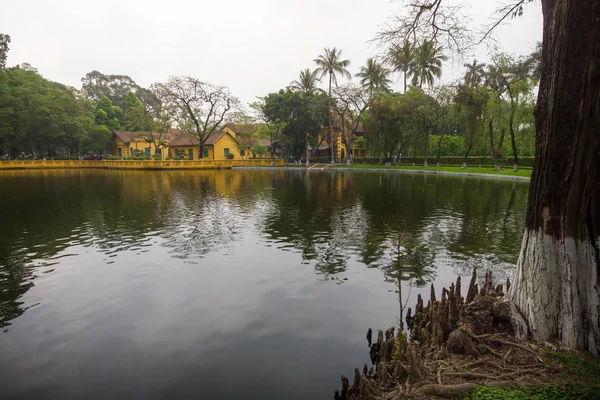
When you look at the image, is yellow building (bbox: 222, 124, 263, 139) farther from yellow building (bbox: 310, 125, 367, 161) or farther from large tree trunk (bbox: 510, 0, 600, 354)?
large tree trunk (bbox: 510, 0, 600, 354)

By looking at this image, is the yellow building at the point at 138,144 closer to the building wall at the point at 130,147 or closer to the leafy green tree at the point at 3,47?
the building wall at the point at 130,147

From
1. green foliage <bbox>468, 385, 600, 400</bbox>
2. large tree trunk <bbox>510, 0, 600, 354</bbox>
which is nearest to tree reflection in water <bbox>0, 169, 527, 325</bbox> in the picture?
large tree trunk <bbox>510, 0, 600, 354</bbox>

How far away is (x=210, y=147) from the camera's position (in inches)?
2596

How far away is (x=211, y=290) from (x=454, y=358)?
583cm

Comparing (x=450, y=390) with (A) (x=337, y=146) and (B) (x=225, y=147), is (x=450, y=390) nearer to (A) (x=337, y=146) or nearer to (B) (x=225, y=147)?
(A) (x=337, y=146)

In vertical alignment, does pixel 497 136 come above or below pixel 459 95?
below

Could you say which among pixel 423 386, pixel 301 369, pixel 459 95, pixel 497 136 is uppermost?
pixel 459 95

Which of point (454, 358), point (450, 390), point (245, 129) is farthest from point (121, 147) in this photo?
point (450, 390)

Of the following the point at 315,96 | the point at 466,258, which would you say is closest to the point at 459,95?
the point at 315,96

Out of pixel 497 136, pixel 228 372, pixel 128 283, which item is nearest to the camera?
pixel 228 372

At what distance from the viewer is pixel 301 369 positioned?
577 centimetres

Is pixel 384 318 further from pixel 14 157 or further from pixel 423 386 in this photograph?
pixel 14 157

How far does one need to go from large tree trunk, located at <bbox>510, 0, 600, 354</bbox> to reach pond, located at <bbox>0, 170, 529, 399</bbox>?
8.84 feet

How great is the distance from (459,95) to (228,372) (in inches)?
1671
